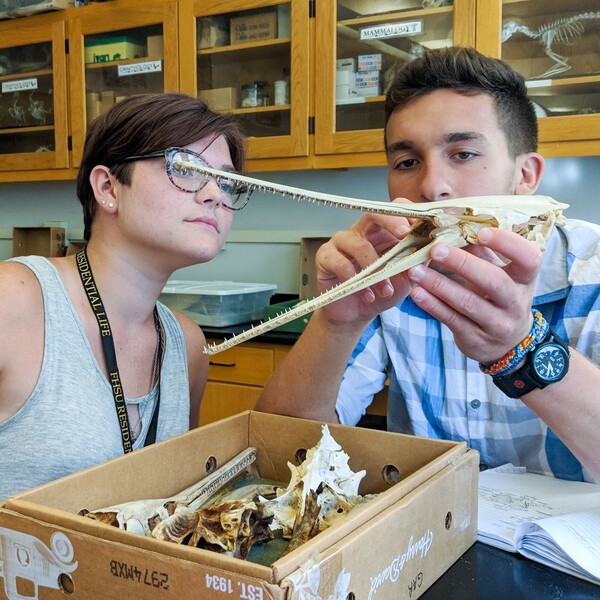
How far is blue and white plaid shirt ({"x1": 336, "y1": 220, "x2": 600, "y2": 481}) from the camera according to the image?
1095 millimetres

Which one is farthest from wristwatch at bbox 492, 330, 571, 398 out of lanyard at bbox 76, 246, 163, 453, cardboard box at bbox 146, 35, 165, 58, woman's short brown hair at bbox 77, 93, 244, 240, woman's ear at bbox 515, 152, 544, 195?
cardboard box at bbox 146, 35, 165, 58

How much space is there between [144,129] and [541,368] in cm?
78

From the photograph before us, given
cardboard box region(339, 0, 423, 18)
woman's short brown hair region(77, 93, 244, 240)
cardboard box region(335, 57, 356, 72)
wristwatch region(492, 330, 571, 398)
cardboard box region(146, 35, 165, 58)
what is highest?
cardboard box region(339, 0, 423, 18)

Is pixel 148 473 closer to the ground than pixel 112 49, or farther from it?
closer to the ground

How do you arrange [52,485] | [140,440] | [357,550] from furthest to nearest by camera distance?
[140,440] < [52,485] < [357,550]

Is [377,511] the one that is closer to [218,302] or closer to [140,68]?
[218,302]

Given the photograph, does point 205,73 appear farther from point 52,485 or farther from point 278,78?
point 52,485

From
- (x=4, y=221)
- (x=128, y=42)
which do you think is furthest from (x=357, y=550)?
(x=4, y=221)

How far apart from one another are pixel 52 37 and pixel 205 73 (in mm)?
837

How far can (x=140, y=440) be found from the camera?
111cm

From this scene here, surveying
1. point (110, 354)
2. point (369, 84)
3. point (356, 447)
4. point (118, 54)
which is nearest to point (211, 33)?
point (118, 54)

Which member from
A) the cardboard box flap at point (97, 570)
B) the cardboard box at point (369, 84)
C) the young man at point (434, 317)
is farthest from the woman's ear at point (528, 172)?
the cardboard box at point (369, 84)

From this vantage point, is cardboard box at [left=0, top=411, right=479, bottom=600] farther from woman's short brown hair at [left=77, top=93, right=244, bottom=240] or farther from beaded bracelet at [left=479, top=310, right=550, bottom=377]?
woman's short brown hair at [left=77, top=93, right=244, bottom=240]

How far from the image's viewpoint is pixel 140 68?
2.87 metres
